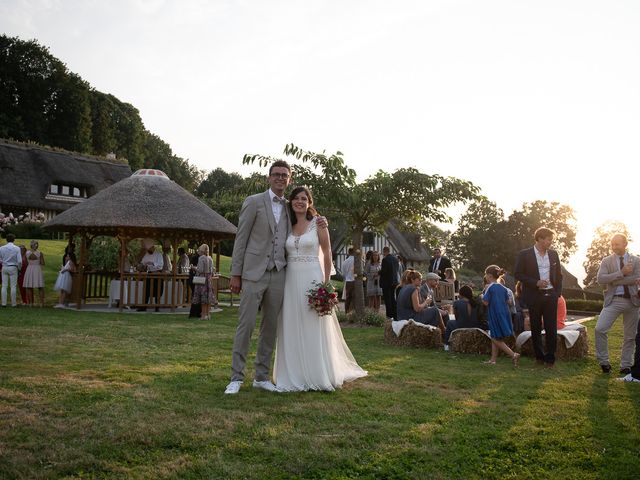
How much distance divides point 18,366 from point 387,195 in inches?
428

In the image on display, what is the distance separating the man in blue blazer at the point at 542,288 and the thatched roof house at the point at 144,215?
11.6 metres

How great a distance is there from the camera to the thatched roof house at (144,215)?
57.4 ft

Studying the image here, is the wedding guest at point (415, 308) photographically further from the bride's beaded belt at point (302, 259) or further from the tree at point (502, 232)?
the tree at point (502, 232)

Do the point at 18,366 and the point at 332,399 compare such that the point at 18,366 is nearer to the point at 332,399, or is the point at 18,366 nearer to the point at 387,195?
the point at 332,399

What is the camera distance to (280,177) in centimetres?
653

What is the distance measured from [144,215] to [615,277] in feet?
45.1

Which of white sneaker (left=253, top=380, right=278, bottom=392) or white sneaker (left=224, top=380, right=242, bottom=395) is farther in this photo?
white sneaker (left=253, top=380, right=278, bottom=392)

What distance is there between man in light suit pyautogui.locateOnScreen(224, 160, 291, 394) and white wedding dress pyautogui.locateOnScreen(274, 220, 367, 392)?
115mm

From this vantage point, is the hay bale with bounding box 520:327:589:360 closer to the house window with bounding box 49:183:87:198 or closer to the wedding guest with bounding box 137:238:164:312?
the wedding guest with bounding box 137:238:164:312

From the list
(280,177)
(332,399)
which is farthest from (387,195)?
(332,399)

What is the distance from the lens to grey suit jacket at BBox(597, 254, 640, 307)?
317 inches

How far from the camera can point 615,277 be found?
8086 millimetres

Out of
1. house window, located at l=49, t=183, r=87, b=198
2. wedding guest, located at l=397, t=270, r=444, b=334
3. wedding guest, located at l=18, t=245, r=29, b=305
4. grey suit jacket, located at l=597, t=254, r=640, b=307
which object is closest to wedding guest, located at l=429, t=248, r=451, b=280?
wedding guest, located at l=397, t=270, r=444, b=334

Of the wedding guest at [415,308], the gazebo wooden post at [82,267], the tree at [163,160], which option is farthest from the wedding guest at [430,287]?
the tree at [163,160]
